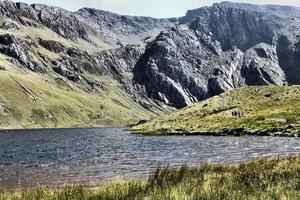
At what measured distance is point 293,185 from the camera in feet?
69.5

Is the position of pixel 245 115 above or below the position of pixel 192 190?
below

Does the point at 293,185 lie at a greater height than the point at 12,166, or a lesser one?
greater

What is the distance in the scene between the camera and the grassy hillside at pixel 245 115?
391 ft

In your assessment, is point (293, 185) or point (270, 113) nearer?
point (293, 185)

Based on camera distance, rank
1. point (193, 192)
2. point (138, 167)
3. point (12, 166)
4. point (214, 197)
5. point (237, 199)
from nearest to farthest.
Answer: point (237, 199)
point (214, 197)
point (193, 192)
point (138, 167)
point (12, 166)

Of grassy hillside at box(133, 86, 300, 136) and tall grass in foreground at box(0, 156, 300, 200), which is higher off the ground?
tall grass in foreground at box(0, 156, 300, 200)

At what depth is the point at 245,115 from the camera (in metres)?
146

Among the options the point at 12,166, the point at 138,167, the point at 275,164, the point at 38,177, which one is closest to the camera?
the point at 275,164

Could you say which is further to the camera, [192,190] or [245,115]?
[245,115]

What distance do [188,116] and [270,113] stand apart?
49027mm

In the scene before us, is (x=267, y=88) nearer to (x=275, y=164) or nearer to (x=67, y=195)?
(x=275, y=164)

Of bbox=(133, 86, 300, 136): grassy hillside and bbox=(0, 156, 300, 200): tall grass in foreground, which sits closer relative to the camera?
bbox=(0, 156, 300, 200): tall grass in foreground

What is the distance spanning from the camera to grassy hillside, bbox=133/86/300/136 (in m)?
119

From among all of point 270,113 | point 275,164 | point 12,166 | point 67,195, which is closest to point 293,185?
point 67,195
